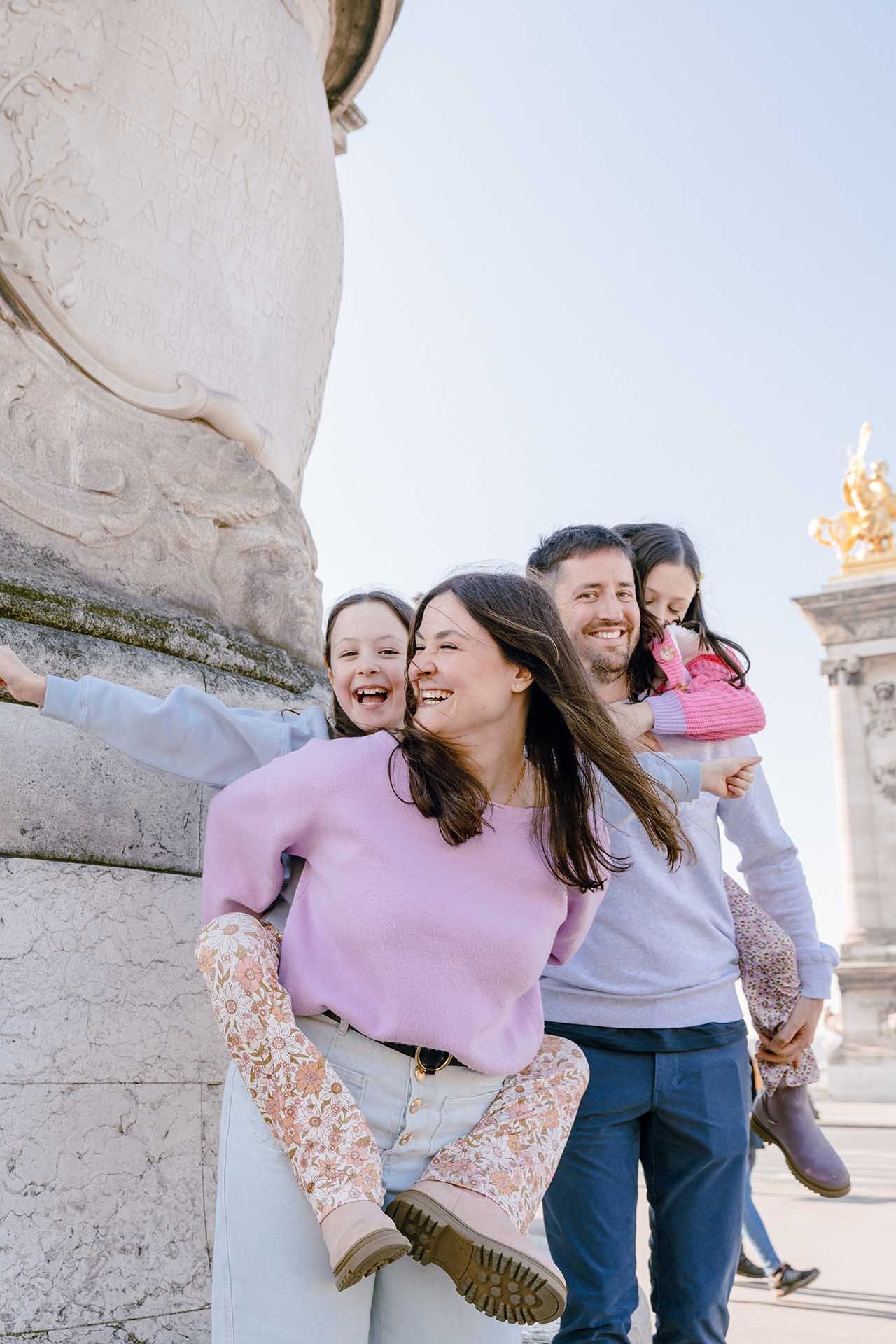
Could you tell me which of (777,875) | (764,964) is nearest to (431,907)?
(764,964)

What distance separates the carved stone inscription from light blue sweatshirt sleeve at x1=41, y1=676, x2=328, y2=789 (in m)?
1.16

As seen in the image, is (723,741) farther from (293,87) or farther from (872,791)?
(872,791)

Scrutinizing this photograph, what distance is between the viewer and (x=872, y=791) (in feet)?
68.3

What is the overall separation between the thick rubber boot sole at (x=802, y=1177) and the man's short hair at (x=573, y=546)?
43.0 inches

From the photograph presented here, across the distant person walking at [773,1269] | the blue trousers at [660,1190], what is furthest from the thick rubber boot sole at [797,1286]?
the blue trousers at [660,1190]

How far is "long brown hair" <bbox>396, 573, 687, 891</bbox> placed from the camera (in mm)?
1660

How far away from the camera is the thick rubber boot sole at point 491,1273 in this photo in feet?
4.40

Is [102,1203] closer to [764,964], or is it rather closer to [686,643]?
[764,964]

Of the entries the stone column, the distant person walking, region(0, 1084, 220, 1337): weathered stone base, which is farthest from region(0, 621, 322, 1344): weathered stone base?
the stone column

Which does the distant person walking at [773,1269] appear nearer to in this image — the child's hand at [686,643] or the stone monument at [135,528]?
the child's hand at [686,643]

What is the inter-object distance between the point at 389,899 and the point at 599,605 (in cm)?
84

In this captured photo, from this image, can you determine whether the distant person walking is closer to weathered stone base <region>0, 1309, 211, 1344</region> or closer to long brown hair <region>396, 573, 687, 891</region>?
weathered stone base <region>0, 1309, 211, 1344</region>

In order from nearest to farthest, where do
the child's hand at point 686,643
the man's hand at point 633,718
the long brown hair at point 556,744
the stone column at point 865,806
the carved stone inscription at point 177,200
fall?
the long brown hair at point 556,744
the man's hand at point 633,718
the child's hand at point 686,643
the carved stone inscription at point 177,200
the stone column at point 865,806

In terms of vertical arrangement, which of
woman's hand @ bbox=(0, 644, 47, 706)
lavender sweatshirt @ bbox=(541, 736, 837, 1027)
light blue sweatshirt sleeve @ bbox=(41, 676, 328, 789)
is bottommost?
lavender sweatshirt @ bbox=(541, 736, 837, 1027)
